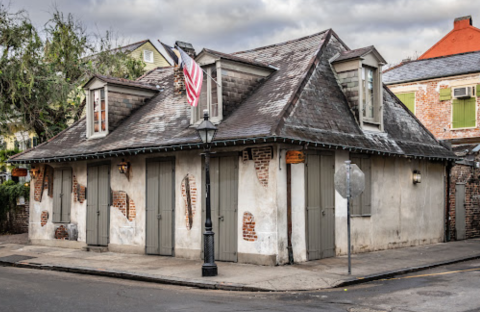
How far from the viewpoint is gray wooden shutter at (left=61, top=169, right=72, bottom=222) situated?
18188 millimetres

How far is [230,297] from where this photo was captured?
958 centimetres

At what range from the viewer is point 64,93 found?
23469 millimetres

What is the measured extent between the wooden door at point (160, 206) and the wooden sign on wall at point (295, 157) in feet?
12.2

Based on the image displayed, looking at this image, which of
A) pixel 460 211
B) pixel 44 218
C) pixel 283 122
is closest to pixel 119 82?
pixel 44 218

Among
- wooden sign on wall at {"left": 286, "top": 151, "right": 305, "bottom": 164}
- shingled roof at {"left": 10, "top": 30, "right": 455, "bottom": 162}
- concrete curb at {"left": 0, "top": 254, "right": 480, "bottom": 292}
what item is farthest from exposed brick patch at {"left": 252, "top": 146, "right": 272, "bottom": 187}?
concrete curb at {"left": 0, "top": 254, "right": 480, "bottom": 292}

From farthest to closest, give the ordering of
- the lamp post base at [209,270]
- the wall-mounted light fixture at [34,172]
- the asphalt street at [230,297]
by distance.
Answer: the wall-mounted light fixture at [34,172] < the lamp post base at [209,270] < the asphalt street at [230,297]

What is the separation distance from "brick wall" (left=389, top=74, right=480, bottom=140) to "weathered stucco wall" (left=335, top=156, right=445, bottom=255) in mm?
7276

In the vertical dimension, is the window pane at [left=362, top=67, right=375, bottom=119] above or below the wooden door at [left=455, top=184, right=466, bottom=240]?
above

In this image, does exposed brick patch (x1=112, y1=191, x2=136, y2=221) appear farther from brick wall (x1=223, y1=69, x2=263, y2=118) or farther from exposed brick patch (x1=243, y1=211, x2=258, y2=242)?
exposed brick patch (x1=243, y1=211, x2=258, y2=242)

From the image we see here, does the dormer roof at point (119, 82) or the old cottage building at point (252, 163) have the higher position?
the dormer roof at point (119, 82)

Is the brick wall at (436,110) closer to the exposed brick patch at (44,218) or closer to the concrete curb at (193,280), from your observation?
the concrete curb at (193,280)

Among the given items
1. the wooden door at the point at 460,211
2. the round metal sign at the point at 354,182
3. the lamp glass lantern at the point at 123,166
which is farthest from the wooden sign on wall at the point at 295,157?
the wooden door at the point at 460,211

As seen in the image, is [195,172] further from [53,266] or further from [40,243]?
[40,243]

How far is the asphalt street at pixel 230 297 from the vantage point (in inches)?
330
